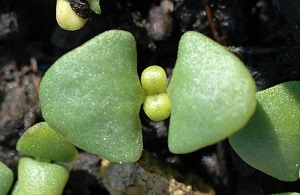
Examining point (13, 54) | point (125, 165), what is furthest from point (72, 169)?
point (13, 54)

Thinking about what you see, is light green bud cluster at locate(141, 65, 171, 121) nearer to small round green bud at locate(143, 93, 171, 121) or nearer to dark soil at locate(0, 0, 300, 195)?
small round green bud at locate(143, 93, 171, 121)

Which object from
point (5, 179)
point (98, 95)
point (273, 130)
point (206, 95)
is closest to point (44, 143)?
point (5, 179)

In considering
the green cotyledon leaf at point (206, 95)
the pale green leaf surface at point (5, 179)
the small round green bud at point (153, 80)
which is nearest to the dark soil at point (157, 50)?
the pale green leaf surface at point (5, 179)

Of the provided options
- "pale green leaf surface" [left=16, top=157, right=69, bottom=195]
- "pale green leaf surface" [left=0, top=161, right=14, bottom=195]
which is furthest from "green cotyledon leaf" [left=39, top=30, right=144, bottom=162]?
"pale green leaf surface" [left=0, top=161, right=14, bottom=195]

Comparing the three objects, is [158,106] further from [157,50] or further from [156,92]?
[157,50]

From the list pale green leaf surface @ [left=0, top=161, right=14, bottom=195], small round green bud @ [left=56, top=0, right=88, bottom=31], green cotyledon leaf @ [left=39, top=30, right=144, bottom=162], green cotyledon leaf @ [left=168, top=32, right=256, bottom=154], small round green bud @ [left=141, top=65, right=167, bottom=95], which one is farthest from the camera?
pale green leaf surface @ [left=0, top=161, right=14, bottom=195]
